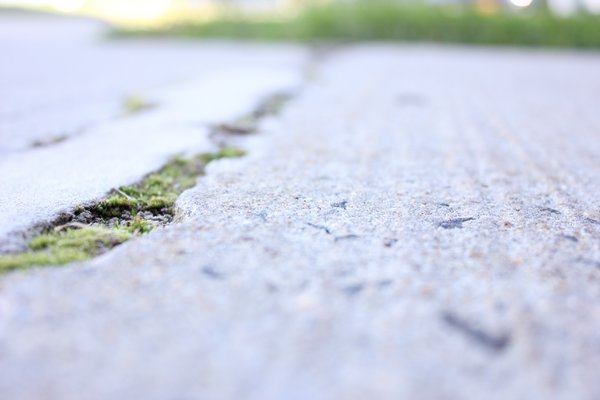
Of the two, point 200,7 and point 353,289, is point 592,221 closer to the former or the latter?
point 353,289

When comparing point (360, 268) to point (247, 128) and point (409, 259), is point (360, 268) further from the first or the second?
point (247, 128)

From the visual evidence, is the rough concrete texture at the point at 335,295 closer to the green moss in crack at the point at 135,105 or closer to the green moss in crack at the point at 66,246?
the green moss in crack at the point at 66,246

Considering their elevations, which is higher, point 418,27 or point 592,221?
point 418,27

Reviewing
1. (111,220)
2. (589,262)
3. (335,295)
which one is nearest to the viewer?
(335,295)

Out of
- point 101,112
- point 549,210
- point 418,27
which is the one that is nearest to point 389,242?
point 549,210

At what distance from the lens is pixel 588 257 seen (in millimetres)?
1118

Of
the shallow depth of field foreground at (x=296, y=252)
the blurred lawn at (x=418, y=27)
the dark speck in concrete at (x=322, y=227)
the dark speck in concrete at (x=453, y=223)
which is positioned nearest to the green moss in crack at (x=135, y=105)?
the shallow depth of field foreground at (x=296, y=252)

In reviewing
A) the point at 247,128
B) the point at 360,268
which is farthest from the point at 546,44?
the point at 360,268

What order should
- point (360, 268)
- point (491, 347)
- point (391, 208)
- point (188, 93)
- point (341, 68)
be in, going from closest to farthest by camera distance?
point (491, 347) → point (360, 268) → point (391, 208) → point (188, 93) → point (341, 68)

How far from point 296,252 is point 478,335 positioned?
37 cm

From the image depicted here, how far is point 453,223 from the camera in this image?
4.23 ft

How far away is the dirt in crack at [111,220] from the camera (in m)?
1.07

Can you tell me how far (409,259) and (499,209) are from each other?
41 centimetres

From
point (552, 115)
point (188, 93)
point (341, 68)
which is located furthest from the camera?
point (341, 68)
